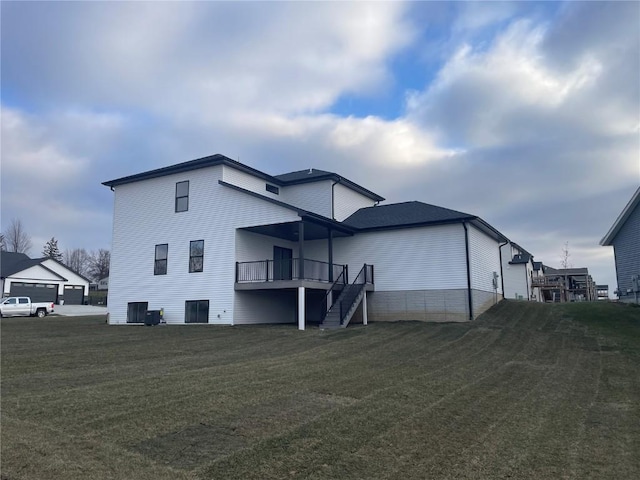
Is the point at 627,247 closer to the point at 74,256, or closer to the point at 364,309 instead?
the point at 364,309

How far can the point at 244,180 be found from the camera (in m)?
23.0

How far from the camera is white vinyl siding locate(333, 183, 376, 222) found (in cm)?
2509

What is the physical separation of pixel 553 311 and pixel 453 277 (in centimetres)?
650

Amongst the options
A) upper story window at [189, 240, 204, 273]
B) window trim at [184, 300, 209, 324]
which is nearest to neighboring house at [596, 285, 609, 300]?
window trim at [184, 300, 209, 324]

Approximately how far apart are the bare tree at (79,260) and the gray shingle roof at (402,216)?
8435cm

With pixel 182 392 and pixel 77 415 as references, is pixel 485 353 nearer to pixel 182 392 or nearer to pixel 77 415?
pixel 182 392

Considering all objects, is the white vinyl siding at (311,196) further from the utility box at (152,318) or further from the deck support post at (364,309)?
the utility box at (152,318)

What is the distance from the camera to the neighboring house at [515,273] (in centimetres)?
3825

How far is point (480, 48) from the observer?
48.9 feet

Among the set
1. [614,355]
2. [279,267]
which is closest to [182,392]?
[614,355]

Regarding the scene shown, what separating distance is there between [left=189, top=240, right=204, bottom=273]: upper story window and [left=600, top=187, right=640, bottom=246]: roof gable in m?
20.1

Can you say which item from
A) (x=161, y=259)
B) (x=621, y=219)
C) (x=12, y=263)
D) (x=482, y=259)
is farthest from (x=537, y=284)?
(x=12, y=263)

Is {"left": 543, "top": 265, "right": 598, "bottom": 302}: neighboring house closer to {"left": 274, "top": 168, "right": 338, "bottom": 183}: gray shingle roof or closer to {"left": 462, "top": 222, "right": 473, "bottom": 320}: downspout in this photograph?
{"left": 462, "top": 222, "right": 473, "bottom": 320}: downspout

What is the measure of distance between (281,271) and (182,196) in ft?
20.2
